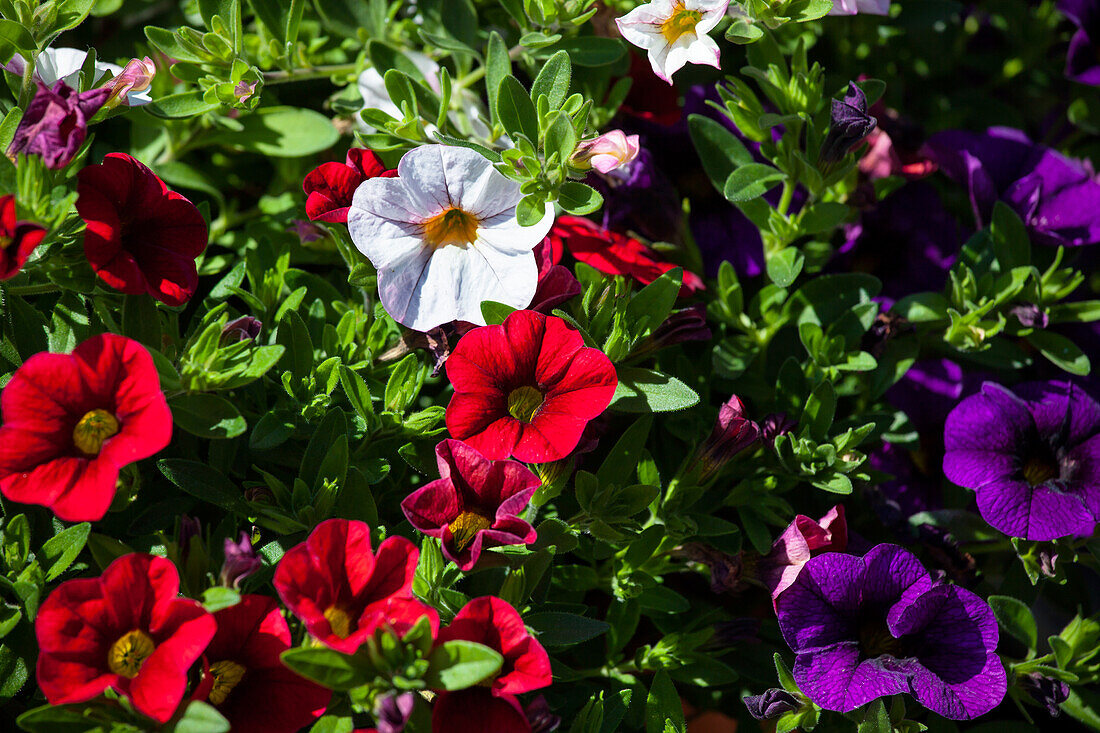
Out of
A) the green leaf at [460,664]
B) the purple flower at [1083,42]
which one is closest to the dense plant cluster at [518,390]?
the green leaf at [460,664]

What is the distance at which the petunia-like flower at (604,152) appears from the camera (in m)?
1.02

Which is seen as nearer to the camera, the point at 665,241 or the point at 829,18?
the point at 665,241

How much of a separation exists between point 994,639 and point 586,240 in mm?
710

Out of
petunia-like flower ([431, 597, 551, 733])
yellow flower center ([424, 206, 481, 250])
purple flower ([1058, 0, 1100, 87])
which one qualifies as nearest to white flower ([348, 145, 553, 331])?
yellow flower center ([424, 206, 481, 250])

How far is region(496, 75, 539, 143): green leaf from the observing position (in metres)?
1.08

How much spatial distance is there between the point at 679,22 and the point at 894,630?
0.80m

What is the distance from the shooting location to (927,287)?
145 centimetres

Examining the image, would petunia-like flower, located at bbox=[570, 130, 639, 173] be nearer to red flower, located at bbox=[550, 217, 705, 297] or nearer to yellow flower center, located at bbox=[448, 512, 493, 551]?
red flower, located at bbox=[550, 217, 705, 297]

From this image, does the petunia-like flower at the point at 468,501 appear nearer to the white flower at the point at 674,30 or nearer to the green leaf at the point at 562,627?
the green leaf at the point at 562,627

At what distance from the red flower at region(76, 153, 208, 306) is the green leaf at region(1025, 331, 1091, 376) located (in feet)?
3.88

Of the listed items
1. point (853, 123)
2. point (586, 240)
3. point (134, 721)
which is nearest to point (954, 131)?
point (853, 123)

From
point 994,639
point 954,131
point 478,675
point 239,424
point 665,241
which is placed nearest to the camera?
point 478,675

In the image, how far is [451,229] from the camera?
44.5 inches

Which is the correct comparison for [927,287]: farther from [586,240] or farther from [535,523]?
[535,523]
